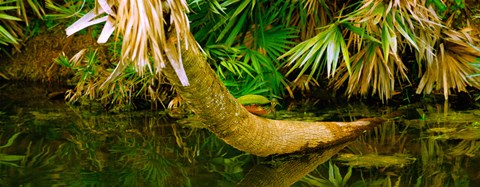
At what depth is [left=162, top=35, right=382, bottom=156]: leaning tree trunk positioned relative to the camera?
8.04 ft

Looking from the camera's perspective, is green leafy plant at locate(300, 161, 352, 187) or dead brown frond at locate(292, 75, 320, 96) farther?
dead brown frond at locate(292, 75, 320, 96)

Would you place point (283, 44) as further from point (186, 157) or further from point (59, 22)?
point (59, 22)

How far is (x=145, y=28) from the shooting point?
→ 188cm

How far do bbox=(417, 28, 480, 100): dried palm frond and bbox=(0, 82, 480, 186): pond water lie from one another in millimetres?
201

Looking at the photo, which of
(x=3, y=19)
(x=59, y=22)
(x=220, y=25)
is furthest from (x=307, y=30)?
(x=3, y=19)

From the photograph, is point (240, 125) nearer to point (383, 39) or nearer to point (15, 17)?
point (383, 39)

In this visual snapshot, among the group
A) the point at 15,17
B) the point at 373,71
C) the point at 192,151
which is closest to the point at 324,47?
the point at 373,71

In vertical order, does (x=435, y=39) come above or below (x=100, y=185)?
above

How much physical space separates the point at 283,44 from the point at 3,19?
2361 millimetres

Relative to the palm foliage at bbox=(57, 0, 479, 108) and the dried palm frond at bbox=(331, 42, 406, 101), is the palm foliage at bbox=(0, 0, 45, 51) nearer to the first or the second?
the palm foliage at bbox=(57, 0, 479, 108)

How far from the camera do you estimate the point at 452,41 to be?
13.7ft

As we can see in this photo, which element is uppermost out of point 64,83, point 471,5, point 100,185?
point 471,5

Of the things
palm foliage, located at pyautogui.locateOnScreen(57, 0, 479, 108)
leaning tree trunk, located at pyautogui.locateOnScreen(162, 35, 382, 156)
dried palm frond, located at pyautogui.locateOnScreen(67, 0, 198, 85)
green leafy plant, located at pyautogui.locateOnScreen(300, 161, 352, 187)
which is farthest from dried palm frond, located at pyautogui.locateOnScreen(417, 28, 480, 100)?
dried palm frond, located at pyautogui.locateOnScreen(67, 0, 198, 85)

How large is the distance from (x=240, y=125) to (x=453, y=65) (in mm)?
1988
